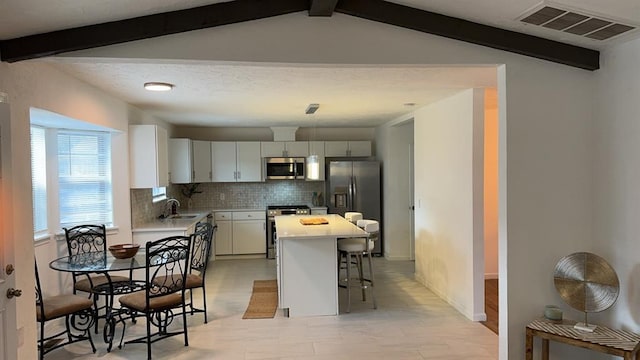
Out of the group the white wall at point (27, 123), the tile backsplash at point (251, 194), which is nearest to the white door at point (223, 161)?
the tile backsplash at point (251, 194)

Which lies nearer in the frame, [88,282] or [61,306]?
[61,306]

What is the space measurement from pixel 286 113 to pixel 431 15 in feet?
11.5

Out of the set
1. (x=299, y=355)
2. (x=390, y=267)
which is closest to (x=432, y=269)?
(x=390, y=267)

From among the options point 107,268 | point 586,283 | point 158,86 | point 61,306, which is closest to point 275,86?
point 158,86

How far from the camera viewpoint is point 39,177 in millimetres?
4027

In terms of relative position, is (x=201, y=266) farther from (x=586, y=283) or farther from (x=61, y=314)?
(x=586, y=283)

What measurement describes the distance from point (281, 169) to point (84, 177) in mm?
3484

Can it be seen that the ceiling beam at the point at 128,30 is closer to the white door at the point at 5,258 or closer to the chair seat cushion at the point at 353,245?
the white door at the point at 5,258

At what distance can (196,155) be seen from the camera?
7.29 metres

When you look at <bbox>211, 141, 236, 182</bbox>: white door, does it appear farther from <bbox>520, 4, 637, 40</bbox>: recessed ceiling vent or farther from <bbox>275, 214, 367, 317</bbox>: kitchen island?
<bbox>520, 4, 637, 40</bbox>: recessed ceiling vent

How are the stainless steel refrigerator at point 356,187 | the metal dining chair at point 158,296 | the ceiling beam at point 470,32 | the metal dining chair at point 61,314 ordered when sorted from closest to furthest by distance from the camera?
the ceiling beam at point 470,32 < the metal dining chair at point 61,314 < the metal dining chair at point 158,296 < the stainless steel refrigerator at point 356,187

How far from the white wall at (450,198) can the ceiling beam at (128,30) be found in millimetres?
2595

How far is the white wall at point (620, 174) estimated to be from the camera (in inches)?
103

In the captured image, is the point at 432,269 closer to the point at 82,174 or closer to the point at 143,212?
the point at 143,212
